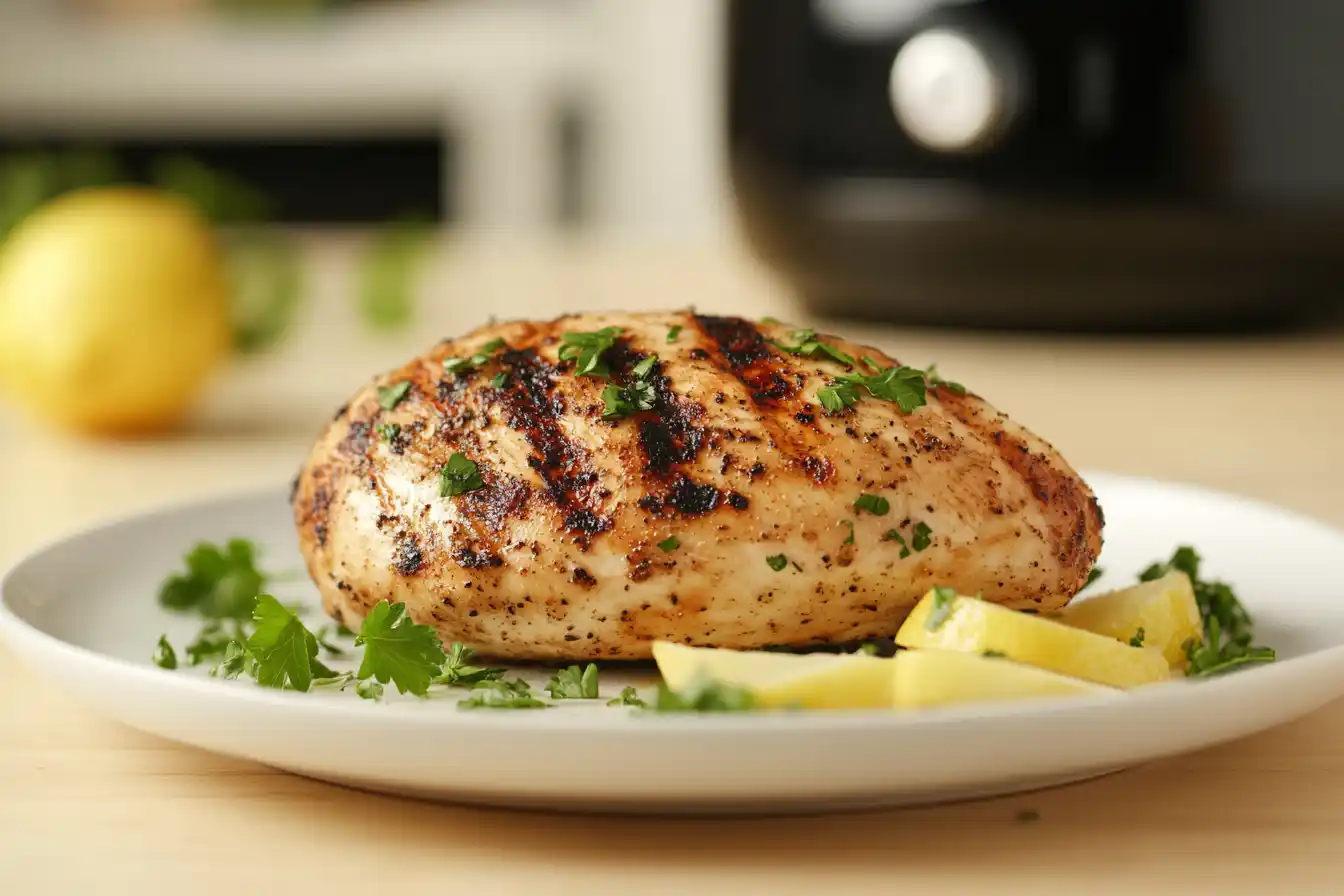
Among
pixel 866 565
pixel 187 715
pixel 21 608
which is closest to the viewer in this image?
pixel 187 715

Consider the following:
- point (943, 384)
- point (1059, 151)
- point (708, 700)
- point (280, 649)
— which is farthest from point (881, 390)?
point (1059, 151)

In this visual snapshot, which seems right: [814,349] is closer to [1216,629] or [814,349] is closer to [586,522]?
[586,522]

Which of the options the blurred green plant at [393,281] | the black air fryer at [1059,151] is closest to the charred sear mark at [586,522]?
the black air fryer at [1059,151]

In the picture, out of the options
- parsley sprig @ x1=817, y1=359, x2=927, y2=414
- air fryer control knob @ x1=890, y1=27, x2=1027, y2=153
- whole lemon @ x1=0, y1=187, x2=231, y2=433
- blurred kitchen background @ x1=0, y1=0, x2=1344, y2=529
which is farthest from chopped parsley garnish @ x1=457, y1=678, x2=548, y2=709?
air fryer control knob @ x1=890, y1=27, x2=1027, y2=153

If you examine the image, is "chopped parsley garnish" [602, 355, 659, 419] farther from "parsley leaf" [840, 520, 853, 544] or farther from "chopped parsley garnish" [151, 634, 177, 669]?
"chopped parsley garnish" [151, 634, 177, 669]

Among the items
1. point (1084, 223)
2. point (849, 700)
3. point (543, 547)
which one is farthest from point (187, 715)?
point (1084, 223)

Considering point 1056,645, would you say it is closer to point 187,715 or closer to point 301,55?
point 187,715
